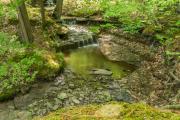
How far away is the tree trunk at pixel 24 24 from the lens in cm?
1239

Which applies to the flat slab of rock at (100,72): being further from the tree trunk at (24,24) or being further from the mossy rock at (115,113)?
the mossy rock at (115,113)

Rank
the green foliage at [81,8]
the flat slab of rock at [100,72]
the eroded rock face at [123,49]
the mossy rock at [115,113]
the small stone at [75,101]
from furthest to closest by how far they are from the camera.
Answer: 1. the green foliage at [81,8]
2. the eroded rock face at [123,49]
3. the flat slab of rock at [100,72]
4. the small stone at [75,101]
5. the mossy rock at [115,113]

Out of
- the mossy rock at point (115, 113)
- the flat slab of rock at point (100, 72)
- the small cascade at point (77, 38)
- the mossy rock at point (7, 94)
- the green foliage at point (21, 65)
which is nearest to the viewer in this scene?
the mossy rock at point (115, 113)

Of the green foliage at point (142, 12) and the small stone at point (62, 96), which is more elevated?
the green foliage at point (142, 12)

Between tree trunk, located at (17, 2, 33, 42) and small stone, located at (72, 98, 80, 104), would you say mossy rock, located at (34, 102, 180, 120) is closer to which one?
small stone, located at (72, 98, 80, 104)

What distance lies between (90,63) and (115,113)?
11.3 metres

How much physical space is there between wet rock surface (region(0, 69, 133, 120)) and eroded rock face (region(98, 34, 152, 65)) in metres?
2.80

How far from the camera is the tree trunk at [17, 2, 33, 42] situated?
12.4 metres

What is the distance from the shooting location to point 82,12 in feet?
70.1

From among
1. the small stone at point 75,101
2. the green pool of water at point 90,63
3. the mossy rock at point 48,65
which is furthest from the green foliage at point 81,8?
the small stone at point 75,101

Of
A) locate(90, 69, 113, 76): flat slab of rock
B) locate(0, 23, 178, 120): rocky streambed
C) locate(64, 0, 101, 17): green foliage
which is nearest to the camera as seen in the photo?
locate(0, 23, 178, 120): rocky streambed

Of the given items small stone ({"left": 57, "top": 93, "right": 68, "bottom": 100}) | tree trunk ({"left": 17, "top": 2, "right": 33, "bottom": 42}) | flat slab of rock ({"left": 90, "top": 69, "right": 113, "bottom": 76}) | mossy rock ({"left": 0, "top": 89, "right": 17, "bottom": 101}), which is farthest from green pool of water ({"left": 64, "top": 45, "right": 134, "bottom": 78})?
mossy rock ({"left": 0, "top": 89, "right": 17, "bottom": 101})

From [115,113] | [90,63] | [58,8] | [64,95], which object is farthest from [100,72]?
[115,113]

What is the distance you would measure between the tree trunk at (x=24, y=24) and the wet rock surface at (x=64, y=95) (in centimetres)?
268
